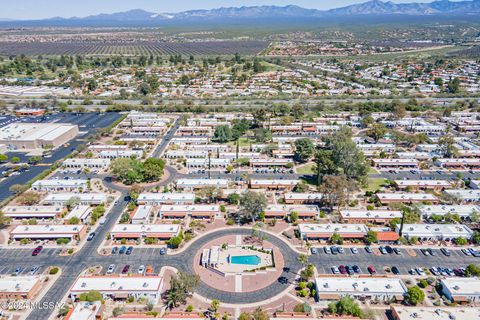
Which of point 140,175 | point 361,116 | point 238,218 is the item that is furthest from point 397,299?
point 361,116

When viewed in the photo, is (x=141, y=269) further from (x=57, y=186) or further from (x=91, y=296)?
(x=57, y=186)

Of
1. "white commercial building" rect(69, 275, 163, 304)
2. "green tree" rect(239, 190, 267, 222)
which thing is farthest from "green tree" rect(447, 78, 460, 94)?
"white commercial building" rect(69, 275, 163, 304)

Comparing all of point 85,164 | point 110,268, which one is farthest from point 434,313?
point 85,164

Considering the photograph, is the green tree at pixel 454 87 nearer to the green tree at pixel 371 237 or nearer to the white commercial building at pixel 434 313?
the green tree at pixel 371 237

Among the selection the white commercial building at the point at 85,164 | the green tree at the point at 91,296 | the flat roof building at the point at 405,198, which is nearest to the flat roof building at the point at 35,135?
the white commercial building at the point at 85,164

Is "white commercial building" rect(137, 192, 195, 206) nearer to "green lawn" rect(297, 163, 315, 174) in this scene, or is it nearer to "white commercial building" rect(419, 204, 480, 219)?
"green lawn" rect(297, 163, 315, 174)

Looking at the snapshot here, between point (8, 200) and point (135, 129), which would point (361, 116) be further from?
point (8, 200)
